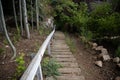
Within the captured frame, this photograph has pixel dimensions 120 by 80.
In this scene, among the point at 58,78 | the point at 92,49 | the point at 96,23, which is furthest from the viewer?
the point at 96,23

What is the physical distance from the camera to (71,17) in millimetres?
16594

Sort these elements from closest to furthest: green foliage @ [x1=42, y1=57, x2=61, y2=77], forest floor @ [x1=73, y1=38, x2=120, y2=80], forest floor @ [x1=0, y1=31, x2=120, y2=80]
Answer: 1. forest floor @ [x1=0, y1=31, x2=120, y2=80]
2. green foliage @ [x1=42, y1=57, x2=61, y2=77]
3. forest floor @ [x1=73, y1=38, x2=120, y2=80]

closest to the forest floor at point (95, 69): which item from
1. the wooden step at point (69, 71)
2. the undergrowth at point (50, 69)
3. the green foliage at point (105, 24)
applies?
the wooden step at point (69, 71)

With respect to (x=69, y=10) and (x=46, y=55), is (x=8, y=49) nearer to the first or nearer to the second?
(x=46, y=55)

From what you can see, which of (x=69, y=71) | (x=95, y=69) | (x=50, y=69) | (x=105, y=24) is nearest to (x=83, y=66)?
(x=95, y=69)

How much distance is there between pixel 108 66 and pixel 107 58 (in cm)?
52

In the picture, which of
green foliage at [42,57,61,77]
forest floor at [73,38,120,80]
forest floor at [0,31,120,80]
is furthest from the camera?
forest floor at [73,38,120,80]

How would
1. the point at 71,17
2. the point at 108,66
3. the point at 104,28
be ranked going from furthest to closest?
the point at 71,17
the point at 104,28
the point at 108,66

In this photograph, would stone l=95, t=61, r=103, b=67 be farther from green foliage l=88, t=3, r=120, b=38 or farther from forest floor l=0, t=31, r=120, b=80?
green foliage l=88, t=3, r=120, b=38

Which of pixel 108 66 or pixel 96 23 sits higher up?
pixel 96 23

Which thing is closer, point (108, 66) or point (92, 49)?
point (108, 66)

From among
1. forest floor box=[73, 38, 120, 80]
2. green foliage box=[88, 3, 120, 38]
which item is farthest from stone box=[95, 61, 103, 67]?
green foliage box=[88, 3, 120, 38]

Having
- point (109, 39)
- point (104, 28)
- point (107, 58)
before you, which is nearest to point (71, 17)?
point (104, 28)

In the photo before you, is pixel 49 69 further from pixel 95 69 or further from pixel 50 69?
pixel 95 69
